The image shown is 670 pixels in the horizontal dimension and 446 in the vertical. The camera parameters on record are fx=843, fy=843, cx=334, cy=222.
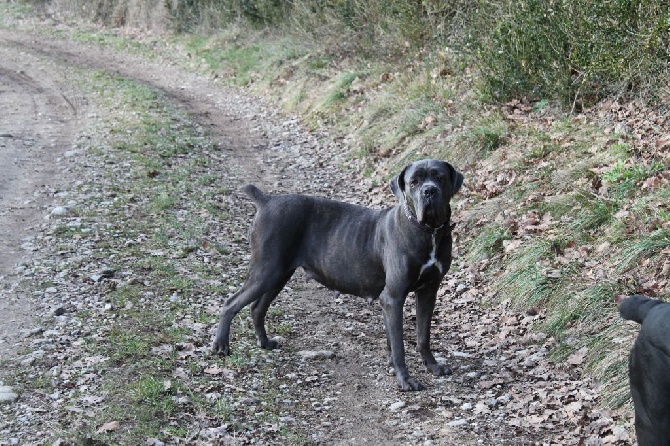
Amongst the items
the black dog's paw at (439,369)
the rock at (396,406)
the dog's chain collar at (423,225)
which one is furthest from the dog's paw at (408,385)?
the dog's chain collar at (423,225)

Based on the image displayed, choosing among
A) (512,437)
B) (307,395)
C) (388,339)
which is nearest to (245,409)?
(307,395)

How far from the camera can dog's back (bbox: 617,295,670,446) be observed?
11.2 ft

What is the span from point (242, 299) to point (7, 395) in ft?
6.23

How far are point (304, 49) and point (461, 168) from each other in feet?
28.1

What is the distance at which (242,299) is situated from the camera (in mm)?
6793

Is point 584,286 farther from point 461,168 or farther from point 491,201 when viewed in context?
point 461,168

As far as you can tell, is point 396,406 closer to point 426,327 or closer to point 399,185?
point 426,327

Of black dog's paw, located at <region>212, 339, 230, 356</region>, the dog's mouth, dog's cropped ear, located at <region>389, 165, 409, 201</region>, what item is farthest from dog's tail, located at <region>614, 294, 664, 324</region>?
black dog's paw, located at <region>212, 339, 230, 356</region>

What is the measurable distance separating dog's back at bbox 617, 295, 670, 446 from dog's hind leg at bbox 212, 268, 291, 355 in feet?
11.7

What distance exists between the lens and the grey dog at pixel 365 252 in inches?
249

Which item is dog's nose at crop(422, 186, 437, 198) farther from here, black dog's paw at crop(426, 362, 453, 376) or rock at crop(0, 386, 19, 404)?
rock at crop(0, 386, 19, 404)

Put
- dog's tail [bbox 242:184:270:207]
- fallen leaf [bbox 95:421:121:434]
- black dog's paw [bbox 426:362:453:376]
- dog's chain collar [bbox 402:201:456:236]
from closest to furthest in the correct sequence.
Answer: fallen leaf [bbox 95:421:121:434] < dog's chain collar [bbox 402:201:456:236] < black dog's paw [bbox 426:362:453:376] < dog's tail [bbox 242:184:270:207]

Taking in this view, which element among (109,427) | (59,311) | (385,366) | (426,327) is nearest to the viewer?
(109,427)

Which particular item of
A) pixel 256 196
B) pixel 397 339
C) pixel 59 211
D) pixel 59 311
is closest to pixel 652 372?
pixel 397 339
